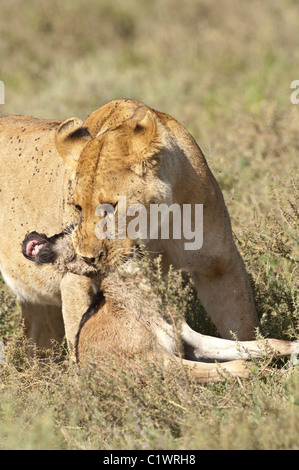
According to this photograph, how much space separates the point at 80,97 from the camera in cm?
998

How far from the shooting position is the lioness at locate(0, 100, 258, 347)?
3.84m

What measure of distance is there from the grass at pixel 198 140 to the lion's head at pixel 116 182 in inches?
24.2

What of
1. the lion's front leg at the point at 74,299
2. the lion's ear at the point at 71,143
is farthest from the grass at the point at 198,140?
the lion's ear at the point at 71,143

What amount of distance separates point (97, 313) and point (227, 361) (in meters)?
0.76

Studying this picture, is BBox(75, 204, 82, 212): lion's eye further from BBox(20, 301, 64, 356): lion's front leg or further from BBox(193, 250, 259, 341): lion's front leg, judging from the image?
BBox(20, 301, 64, 356): lion's front leg

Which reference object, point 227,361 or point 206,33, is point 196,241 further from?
point 206,33

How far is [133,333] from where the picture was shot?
13.4ft

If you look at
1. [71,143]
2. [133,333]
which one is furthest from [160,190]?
[133,333]

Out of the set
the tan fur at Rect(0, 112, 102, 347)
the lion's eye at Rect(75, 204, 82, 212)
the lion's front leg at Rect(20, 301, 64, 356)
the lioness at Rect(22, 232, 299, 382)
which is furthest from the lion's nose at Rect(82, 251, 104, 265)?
the lion's front leg at Rect(20, 301, 64, 356)

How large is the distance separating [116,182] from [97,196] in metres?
0.12

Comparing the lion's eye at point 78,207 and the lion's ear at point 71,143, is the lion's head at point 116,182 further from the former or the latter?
the lion's ear at point 71,143

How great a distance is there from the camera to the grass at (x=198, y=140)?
340 centimetres
